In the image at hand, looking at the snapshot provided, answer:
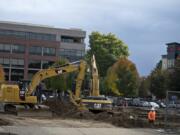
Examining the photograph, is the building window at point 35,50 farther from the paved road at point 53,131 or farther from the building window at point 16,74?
the paved road at point 53,131

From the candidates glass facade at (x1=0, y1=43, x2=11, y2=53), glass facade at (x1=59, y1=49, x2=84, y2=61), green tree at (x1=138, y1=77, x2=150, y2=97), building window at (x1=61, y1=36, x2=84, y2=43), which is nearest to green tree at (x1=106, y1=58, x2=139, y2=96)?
green tree at (x1=138, y1=77, x2=150, y2=97)

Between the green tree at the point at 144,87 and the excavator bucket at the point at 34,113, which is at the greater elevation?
the green tree at the point at 144,87

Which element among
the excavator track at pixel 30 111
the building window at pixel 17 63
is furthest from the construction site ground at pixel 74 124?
the building window at pixel 17 63

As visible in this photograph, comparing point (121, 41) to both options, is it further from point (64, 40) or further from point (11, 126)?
point (11, 126)

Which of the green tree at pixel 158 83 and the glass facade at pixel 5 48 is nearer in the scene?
the green tree at pixel 158 83

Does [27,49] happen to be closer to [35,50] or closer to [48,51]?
[35,50]

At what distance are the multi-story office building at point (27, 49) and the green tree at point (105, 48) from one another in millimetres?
11276

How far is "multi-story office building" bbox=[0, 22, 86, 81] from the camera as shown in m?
131

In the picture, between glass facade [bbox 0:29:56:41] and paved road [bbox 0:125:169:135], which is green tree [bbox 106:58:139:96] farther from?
paved road [bbox 0:125:169:135]

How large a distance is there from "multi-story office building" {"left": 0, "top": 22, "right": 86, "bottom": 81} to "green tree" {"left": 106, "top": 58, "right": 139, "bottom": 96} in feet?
131

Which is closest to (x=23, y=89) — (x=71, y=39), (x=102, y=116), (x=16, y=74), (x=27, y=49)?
(x=102, y=116)

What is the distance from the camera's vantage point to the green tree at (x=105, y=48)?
4902 inches

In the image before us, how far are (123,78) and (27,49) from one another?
45.4 metres

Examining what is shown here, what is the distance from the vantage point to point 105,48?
128375 mm
